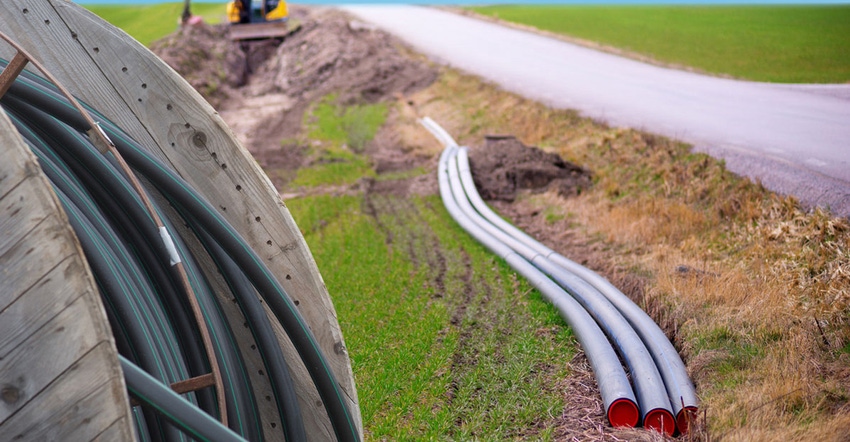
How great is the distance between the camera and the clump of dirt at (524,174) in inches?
396

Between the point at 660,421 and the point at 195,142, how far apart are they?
3351mm

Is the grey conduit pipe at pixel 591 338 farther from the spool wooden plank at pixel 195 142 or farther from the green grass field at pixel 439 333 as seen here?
the spool wooden plank at pixel 195 142

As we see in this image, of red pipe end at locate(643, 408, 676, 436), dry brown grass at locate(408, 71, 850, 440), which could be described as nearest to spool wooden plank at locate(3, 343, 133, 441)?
red pipe end at locate(643, 408, 676, 436)

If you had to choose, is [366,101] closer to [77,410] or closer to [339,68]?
[339,68]

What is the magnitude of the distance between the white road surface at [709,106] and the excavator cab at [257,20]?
5.47m

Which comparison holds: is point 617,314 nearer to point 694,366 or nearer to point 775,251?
point 694,366

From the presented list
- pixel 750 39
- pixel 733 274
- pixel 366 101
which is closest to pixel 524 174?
pixel 733 274

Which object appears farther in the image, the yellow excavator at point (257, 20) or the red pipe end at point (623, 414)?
Answer: the yellow excavator at point (257, 20)

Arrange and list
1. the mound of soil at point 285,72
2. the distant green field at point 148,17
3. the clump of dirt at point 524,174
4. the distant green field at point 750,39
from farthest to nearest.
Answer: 1. the distant green field at point 148,17
2. the mound of soil at point 285,72
3. the distant green field at point 750,39
4. the clump of dirt at point 524,174

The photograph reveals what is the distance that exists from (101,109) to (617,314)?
13.5ft

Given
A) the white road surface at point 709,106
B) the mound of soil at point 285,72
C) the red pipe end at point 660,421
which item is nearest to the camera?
the red pipe end at point 660,421

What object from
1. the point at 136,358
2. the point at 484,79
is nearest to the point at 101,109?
the point at 136,358

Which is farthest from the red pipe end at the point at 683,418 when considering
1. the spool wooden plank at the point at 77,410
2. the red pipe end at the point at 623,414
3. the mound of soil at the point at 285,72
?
the mound of soil at the point at 285,72

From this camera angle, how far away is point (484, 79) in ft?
56.6
